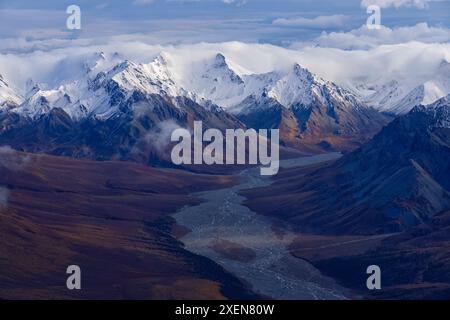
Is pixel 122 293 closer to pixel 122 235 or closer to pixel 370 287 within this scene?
pixel 370 287

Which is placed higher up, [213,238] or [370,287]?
[213,238]

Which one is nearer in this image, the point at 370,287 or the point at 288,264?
the point at 370,287

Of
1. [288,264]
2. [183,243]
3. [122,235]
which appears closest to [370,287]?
[288,264]

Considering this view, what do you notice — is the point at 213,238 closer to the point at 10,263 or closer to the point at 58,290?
the point at 10,263
